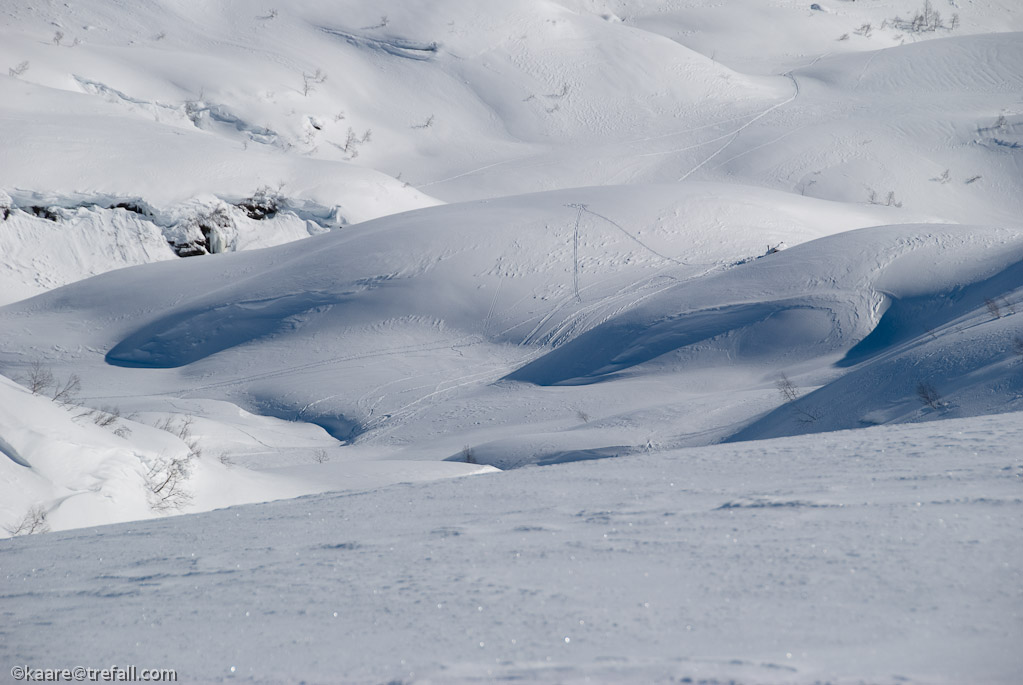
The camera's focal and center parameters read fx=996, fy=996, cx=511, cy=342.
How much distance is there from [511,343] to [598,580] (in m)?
13.2

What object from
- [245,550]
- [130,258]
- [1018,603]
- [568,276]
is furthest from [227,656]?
[130,258]

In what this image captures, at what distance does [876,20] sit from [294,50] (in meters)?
27.3

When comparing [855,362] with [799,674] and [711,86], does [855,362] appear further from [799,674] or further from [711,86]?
[711,86]

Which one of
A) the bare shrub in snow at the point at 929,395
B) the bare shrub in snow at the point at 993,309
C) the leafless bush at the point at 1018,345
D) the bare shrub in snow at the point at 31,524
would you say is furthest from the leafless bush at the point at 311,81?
the bare shrub in snow at the point at 31,524

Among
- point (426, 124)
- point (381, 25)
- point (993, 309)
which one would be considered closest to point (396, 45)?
point (381, 25)

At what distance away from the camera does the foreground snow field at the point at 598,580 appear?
1902mm

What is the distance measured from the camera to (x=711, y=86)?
3172 centimetres

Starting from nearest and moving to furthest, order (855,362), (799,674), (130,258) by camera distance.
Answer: (799,674) → (855,362) → (130,258)

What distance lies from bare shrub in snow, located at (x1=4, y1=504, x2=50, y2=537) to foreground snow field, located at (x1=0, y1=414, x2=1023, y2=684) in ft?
7.20

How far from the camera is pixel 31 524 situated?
5801mm

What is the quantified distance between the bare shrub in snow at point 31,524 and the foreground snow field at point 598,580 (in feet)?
7.20

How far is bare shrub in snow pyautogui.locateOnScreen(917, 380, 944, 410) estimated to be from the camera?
766cm

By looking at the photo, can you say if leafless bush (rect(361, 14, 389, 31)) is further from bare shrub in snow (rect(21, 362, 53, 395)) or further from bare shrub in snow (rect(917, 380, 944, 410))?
bare shrub in snow (rect(917, 380, 944, 410))

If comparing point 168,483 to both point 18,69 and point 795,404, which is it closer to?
point 795,404
